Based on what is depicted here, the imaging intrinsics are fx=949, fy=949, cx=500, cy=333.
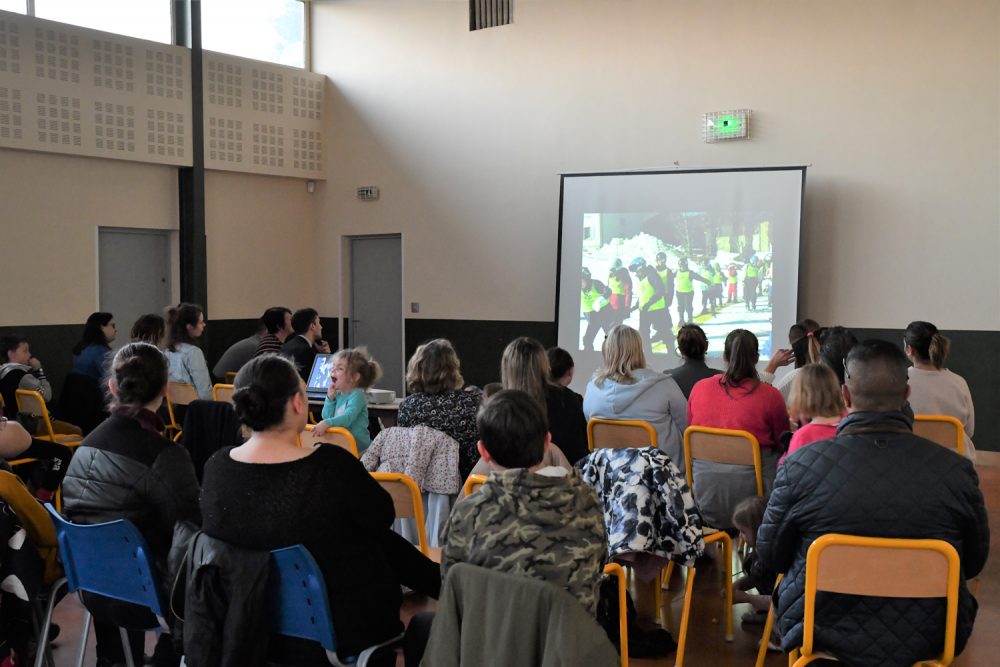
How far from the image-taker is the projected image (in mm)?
8180

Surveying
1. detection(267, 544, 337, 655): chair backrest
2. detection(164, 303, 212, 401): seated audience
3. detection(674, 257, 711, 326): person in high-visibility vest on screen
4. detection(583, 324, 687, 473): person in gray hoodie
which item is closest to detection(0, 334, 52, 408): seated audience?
detection(164, 303, 212, 401): seated audience

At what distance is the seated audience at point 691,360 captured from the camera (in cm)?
504

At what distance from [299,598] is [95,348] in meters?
4.81

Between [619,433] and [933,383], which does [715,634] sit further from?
[933,383]

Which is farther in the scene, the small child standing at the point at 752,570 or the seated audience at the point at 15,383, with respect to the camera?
the seated audience at the point at 15,383

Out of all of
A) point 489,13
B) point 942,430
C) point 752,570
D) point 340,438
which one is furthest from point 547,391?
point 489,13

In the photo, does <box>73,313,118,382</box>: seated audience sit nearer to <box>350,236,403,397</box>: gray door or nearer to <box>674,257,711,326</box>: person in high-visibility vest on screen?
<box>350,236,403,397</box>: gray door

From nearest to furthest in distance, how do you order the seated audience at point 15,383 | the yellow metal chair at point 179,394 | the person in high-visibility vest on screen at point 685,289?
the seated audience at point 15,383, the yellow metal chair at point 179,394, the person in high-visibility vest on screen at point 685,289

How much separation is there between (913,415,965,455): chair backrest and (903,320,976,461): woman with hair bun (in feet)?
1.56

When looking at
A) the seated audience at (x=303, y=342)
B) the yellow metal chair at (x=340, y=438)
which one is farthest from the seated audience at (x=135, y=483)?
the seated audience at (x=303, y=342)

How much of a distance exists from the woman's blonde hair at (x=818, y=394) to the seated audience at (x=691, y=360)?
158 centimetres

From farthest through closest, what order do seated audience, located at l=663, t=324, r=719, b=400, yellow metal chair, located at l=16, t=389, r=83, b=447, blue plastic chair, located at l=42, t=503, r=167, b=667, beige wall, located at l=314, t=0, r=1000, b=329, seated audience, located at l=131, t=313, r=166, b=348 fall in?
beige wall, located at l=314, t=0, r=1000, b=329 < seated audience, located at l=131, t=313, r=166, b=348 < yellow metal chair, located at l=16, t=389, r=83, b=447 < seated audience, located at l=663, t=324, r=719, b=400 < blue plastic chair, located at l=42, t=503, r=167, b=667

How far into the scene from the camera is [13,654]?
9.54ft

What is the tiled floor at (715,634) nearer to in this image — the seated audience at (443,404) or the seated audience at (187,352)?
the seated audience at (443,404)
